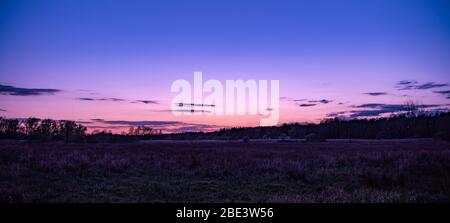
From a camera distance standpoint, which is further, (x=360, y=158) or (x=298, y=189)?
(x=360, y=158)

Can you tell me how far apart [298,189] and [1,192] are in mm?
10169

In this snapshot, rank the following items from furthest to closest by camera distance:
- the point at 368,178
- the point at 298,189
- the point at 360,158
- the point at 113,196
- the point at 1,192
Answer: the point at 360,158 → the point at 368,178 → the point at 298,189 → the point at 113,196 → the point at 1,192

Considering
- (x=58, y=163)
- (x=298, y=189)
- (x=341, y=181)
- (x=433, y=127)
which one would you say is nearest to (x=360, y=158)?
(x=341, y=181)

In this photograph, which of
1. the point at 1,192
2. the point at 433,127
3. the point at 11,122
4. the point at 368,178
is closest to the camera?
the point at 1,192

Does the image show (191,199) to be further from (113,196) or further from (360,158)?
(360,158)

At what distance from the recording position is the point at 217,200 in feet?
36.8

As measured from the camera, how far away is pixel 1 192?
1073 cm

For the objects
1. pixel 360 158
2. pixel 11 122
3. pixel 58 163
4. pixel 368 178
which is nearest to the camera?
pixel 368 178
